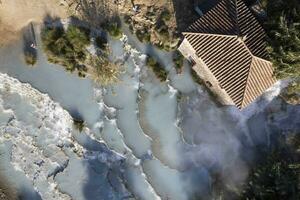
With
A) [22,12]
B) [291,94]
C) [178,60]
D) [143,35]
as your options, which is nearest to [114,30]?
[143,35]

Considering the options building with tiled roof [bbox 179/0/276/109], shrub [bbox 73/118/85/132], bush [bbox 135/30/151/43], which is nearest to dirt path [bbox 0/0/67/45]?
bush [bbox 135/30/151/43]

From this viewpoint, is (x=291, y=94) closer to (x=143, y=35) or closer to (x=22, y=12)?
(x=143, y=35)

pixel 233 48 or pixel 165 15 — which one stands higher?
pixel 165 15

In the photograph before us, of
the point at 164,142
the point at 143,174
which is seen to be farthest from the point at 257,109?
the point at 143,174

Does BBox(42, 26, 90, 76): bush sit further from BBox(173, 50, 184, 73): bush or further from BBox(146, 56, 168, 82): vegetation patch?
BBox(173, 50, 184, 73): bush

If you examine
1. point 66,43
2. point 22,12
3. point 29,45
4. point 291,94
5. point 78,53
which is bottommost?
point 291,94
